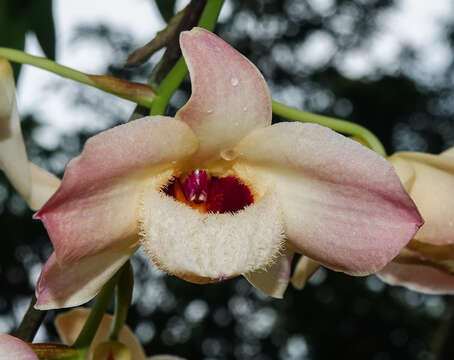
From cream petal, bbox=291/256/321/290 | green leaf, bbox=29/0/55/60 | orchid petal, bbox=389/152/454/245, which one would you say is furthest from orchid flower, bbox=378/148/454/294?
green leaf, bbox=29/0/55/60

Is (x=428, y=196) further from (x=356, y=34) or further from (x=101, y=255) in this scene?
(x=356, y=34)

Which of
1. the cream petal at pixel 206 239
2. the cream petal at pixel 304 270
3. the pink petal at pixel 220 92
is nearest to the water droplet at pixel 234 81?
the pink petal at pixel 220 92

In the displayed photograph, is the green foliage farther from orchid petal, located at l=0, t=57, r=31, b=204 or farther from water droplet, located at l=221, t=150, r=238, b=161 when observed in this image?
water droplet, located at l=221, t=150, r=238, b=161

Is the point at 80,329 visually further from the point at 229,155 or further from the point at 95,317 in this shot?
the point at 229,155

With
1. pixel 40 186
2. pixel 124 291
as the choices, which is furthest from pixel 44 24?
pixel 124 291

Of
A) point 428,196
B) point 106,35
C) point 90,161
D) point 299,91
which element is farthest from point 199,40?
point 299,91

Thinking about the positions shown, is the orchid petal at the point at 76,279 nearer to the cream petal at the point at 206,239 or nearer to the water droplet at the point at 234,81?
the cream petal at the point at 206,239

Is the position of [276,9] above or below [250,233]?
below
